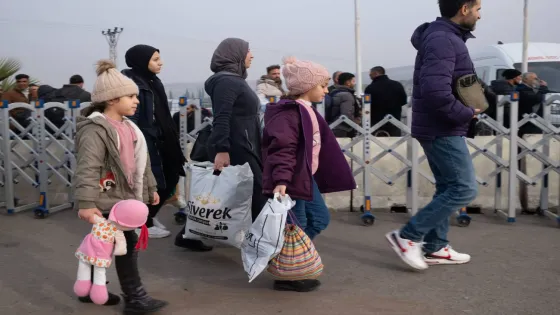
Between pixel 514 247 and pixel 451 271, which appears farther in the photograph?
pixel 514 247

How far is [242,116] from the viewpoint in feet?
16.6

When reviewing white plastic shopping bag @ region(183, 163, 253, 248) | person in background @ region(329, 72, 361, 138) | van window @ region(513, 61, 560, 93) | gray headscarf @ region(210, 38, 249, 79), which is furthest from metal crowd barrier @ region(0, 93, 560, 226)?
van window @ region(513, 61, 560, 93)

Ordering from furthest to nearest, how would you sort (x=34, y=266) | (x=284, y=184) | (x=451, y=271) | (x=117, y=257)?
(x=34, y=266) < (x=451, y=271) < (x=284, y=184) < (x=117, y=257)

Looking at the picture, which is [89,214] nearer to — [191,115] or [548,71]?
[191,115]

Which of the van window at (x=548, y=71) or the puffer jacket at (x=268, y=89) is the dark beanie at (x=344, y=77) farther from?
the van window at (x=548, y=71)

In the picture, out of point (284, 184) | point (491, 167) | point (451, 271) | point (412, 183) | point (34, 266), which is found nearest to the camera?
point (284, 184)

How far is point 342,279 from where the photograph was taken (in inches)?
188

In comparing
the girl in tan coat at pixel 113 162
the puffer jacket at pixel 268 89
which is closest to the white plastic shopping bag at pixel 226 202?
the girl in tan coat at pixel 113 162

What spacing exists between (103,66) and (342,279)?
2250mm

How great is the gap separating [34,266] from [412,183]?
3.80 meters

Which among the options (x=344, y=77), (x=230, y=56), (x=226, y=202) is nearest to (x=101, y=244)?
(x=226, y=202)

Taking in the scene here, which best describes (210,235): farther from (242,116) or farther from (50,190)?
(50,190)

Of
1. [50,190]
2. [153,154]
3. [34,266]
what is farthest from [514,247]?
[50,190]

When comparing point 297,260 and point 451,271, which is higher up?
point 297,260
